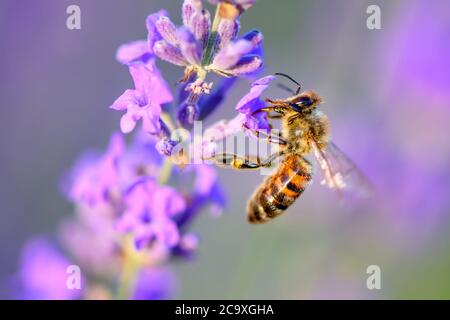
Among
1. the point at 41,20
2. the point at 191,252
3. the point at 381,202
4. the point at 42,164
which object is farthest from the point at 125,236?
the point at 41,20

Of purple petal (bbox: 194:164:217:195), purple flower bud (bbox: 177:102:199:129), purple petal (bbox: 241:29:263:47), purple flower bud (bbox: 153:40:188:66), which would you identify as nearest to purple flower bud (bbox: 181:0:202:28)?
purple flower bud (bbox: 153:40:188:66)

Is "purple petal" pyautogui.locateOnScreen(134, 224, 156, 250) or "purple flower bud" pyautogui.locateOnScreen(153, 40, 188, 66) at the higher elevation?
"purple flower bud" pyautogui.locateOnScreen(153, 40, 188, 66)

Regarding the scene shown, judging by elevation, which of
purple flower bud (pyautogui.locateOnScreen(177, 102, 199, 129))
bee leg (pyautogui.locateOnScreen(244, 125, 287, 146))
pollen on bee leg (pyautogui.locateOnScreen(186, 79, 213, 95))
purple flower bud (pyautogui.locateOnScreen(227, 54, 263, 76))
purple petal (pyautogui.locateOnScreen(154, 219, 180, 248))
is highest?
purple flower bud (pyautogui.locateOnScreen(227, 54, 263, 76))

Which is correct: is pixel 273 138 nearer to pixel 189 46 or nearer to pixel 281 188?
pixel 281 188

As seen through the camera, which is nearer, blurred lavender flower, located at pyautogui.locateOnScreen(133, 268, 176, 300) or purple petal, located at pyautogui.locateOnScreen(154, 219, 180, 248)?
purple petal, located at pyautogui.locateOnScreen(154, 219, 180, 248)

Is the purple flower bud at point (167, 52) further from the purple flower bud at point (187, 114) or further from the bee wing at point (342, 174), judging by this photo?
the bee wing at point (342, 174)

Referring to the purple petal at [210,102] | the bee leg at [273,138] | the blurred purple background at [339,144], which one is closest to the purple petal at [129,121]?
the purple petal at [210,102]

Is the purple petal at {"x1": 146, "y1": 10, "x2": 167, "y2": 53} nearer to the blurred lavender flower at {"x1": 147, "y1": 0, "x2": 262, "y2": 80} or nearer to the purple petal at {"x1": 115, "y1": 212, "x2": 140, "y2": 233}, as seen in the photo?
the blurred lavender flower at {"x1": 147, "y1": 0, "x2": 262, "y2": 80}
